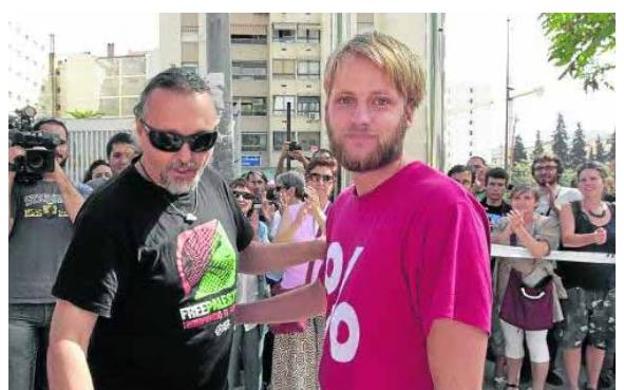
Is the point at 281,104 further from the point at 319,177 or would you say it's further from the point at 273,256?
the point at 273,256

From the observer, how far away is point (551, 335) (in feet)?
17.8

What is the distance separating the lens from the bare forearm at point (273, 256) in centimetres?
238

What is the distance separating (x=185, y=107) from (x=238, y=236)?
50 centimetres

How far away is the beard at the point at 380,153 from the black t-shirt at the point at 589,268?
3.79m

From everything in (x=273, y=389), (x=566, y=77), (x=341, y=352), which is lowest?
(x=273, y=389)

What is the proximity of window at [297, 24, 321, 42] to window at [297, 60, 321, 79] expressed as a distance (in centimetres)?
157

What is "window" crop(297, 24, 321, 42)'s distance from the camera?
49.7 metres

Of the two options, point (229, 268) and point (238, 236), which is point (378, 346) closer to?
point (229, 268)

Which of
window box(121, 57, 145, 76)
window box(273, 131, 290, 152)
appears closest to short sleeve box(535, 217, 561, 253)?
window box(273, 131, 290, 152)

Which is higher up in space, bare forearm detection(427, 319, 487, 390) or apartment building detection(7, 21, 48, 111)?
apartment building detection(7, 21, 48, 111)

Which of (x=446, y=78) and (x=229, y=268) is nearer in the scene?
(x=229, y=268)

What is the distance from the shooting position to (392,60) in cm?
162

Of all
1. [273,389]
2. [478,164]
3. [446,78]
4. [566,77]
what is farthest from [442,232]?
[566,77]

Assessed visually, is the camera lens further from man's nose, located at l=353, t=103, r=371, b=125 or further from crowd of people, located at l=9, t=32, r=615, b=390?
man's nose, located at l=353, t=103, r=371, b=125
